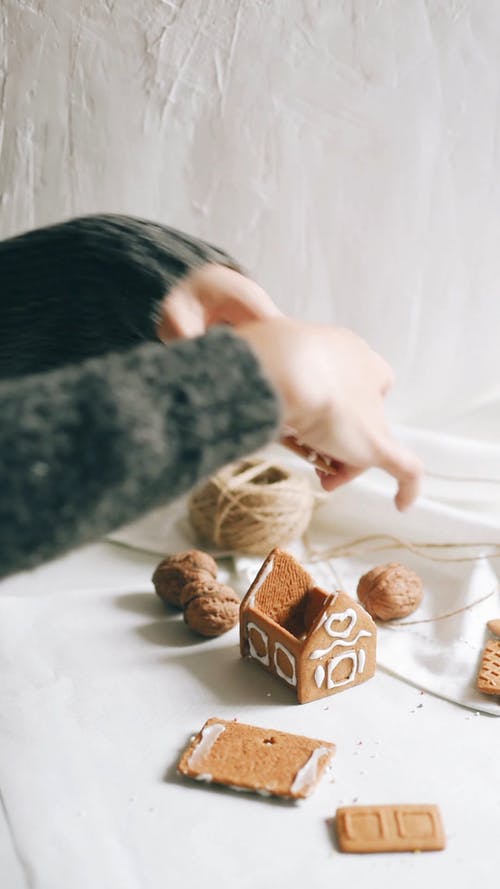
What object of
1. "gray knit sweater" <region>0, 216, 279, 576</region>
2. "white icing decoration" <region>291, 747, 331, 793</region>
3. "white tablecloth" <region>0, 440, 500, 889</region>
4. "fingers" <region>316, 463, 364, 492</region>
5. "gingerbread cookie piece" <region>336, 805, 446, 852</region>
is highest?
"gray knit sweater" <region>0, 216, 279, 576</region>

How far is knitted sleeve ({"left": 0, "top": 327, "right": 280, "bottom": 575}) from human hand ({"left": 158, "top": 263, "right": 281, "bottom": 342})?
19 centimetres

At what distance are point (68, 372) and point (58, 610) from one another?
615 mm

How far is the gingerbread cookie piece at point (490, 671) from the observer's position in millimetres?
879

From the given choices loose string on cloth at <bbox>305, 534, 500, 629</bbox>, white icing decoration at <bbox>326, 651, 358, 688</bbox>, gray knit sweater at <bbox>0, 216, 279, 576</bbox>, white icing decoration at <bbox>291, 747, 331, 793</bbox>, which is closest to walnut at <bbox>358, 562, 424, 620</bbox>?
loose string on cloth at <bbox>305, 534, 500, 629</bbox>

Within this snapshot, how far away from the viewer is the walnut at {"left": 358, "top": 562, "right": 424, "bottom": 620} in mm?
1003

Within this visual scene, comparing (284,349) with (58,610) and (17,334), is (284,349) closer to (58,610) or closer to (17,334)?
(17,334)

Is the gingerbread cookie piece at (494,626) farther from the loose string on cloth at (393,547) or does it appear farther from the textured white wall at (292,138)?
the textured white wall at (292,138)

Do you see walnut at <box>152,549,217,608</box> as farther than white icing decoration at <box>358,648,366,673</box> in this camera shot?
Yes

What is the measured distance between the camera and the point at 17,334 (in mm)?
709

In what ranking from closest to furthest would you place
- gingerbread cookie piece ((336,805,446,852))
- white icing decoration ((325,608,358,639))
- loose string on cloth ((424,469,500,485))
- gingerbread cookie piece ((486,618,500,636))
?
gingerbread cookie piece ((336,805,446,852)), white icing decoration ((325,608,358,639)), gingerbread cookie piece ((486,618,500,636)), loose string on cloth ((424,469,500,485))

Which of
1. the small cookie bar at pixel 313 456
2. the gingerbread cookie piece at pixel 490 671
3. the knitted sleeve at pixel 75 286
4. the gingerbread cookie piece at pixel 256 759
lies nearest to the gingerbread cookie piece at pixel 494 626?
the gingerbread cookie piece at pixel 490 671

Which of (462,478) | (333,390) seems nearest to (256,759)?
(333,390)

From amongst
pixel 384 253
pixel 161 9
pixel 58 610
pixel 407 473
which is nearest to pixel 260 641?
pixel 58 610

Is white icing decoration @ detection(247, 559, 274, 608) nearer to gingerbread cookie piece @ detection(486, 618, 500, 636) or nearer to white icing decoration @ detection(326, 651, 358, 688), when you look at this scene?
white icing decoration @ detection(326, 651, 358, 688)
